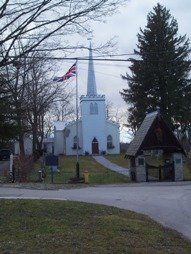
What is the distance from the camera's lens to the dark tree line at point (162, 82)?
61.7 metres

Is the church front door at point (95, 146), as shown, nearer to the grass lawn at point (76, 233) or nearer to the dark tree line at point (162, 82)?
the dark tree line at point (162, 82)

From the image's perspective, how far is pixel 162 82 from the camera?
205 feet

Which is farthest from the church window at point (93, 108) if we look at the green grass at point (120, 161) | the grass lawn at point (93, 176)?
the grass lawn at point (93, 176)

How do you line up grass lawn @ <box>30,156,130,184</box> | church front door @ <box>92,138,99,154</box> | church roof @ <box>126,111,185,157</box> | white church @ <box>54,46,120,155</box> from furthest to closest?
1. white church @ <box>54,46,120,155</box>
2. church front door @ <box>92,138,99,154</box>
3. church roof @ <box>126,111,185,157</box>
4. grass lawn @ <box>30,156,130,184</box>

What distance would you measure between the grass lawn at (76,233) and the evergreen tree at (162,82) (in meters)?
49.2

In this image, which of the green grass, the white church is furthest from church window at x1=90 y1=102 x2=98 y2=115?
the green grass

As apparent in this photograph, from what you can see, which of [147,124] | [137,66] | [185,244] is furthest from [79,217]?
[137,66]

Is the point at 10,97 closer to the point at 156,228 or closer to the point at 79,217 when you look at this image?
the point at 79,217

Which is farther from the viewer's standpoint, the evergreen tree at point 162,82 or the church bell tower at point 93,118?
the church bell tower at point 93,118

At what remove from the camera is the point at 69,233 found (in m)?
9.91

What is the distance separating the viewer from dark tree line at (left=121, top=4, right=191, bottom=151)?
61.7 m

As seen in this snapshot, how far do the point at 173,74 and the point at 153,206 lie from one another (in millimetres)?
44583

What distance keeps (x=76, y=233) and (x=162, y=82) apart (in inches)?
2106

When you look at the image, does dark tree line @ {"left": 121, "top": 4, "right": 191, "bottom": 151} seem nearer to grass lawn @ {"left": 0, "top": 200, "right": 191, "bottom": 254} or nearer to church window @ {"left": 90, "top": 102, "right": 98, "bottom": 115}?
church window @ {"left": 90, "top": 102, "right": 98, "bottom": 115}
